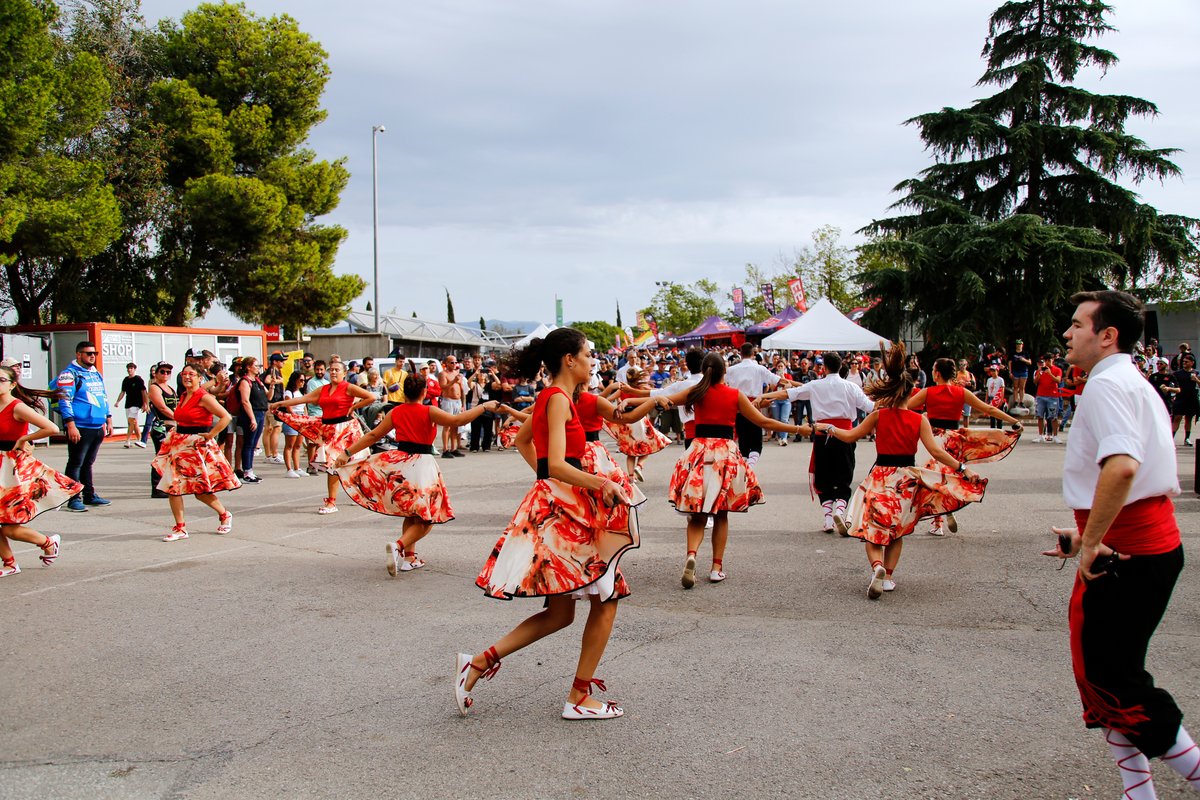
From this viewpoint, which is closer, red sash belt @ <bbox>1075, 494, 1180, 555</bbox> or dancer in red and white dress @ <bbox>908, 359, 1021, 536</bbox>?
red sash belt @ <bbox>1075, 494, 1180, 555</bbox>

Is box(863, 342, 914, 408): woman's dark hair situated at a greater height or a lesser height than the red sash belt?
greater

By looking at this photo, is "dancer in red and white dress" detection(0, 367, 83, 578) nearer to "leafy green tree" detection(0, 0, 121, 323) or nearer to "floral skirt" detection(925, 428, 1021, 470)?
"floral skirt" detection(925, 428, 1021, 470)

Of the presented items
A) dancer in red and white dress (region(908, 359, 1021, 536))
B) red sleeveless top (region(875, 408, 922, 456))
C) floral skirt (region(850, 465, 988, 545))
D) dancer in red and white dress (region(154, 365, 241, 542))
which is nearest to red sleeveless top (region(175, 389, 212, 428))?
dancer in red and white dress (region(154, 365, 241, 542))

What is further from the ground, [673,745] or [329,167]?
[329,167]

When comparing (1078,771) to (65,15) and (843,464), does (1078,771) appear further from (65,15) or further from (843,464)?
(65,15)

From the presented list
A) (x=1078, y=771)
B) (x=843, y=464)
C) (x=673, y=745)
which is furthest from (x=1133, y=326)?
(x=843, y=464)

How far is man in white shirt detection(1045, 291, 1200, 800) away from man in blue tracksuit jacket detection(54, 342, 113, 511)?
11099 millimetres

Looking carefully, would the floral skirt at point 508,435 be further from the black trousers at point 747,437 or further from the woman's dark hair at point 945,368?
the woman's dark hair at point 945,368

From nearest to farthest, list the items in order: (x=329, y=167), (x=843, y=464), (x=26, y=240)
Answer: (x=843, y=464), (x=26, y=240), (x=329, y=167)

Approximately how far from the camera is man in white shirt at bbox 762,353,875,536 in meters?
9.13

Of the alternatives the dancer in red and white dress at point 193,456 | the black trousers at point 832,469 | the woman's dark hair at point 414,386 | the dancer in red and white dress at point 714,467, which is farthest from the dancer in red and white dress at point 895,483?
the dancer in red and white dress at point 193,456

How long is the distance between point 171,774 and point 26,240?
23.7 metres

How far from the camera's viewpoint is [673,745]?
3.81m

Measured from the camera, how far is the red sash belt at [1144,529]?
2.96m
